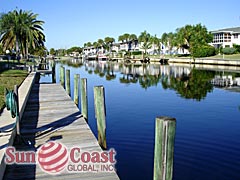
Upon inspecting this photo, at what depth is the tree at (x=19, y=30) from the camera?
52.3 m

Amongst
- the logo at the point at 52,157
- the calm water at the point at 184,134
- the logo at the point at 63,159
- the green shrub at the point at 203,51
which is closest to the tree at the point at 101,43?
the green shrub at the point at 203,51

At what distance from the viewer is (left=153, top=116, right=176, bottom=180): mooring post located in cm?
508

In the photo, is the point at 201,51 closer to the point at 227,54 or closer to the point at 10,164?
the point at 227,54

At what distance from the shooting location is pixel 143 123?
15258mm

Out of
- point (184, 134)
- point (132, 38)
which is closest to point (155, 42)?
point (132, 38)

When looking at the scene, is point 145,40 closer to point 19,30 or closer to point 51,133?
point 19,30

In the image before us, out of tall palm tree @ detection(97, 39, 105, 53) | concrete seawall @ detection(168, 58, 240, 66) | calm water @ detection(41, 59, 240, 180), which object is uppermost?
tall palm tree @ detection(97, 39, 105, 53)

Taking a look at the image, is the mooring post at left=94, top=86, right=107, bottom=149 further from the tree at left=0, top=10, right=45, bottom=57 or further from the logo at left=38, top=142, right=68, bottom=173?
the tree at left=0, top=10, right=45, bottom=57

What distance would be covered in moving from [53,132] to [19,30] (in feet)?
151

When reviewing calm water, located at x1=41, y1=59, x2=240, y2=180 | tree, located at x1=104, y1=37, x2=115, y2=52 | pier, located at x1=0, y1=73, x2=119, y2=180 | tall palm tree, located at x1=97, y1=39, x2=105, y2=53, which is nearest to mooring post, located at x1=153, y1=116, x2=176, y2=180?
pier, located at x1=0, y1=73, x2=119, y2=180

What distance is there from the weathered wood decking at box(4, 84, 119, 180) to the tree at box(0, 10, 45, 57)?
3984 cm

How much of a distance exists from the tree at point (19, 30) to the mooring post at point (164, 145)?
165 ft

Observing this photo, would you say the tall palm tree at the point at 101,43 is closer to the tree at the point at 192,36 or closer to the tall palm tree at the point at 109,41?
the tall palm tree at the point at 109,41

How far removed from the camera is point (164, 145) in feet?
17.0
